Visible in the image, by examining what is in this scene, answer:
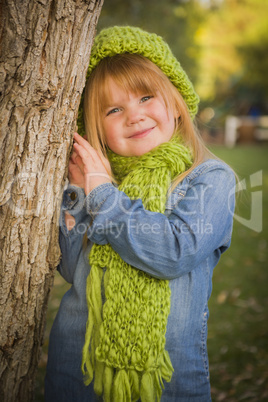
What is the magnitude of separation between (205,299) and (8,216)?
36.6 inches

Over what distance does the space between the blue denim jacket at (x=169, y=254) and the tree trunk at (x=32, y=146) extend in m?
0.14

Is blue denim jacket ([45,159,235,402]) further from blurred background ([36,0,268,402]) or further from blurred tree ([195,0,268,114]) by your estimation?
blurred tree ([195,0,268,114])

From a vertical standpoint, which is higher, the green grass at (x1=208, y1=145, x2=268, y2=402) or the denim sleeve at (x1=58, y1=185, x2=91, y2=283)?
the denim sleeve at (x1=58, y1=185, x2=91, y2=283)

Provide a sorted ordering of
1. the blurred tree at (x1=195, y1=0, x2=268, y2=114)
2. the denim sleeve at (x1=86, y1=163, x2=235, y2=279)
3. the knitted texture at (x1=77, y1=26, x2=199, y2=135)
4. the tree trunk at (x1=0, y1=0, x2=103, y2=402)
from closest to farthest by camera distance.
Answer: the tree trunk at (x1=0, y1=0, x2=103, y2=402) → the denim sleeve at (x1=86, y1=163, x2=235, y2=279) → the knitted texture at (x1=77, y1=26, x2=199, y2=135) → the blurred tree at (x1=195, y1=0, x2=268, y2=114)

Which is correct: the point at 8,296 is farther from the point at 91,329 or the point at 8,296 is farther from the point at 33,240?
the point at 91,329

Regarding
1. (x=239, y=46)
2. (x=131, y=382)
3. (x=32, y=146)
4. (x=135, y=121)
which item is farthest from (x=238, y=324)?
(x=239, y=46)

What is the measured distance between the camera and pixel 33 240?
148 cm

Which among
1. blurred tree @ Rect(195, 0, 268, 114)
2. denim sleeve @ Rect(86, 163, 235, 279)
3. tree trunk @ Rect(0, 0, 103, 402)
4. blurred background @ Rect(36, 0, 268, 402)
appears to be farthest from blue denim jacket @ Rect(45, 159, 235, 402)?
blurred tree @ Rect(195, 0, 268, 114)

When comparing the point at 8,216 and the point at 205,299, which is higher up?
the point at 8,216

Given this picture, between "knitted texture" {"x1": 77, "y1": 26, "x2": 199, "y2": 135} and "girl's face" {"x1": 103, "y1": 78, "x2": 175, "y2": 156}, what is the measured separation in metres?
0.14

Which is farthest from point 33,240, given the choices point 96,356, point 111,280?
point 96,356

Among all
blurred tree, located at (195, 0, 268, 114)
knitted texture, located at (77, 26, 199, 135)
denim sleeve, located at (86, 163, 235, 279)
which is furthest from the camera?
blurred tree, located at (195, 0, 268, 114)

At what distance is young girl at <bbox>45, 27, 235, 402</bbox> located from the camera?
1442mm

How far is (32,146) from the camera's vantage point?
4.53 feet
